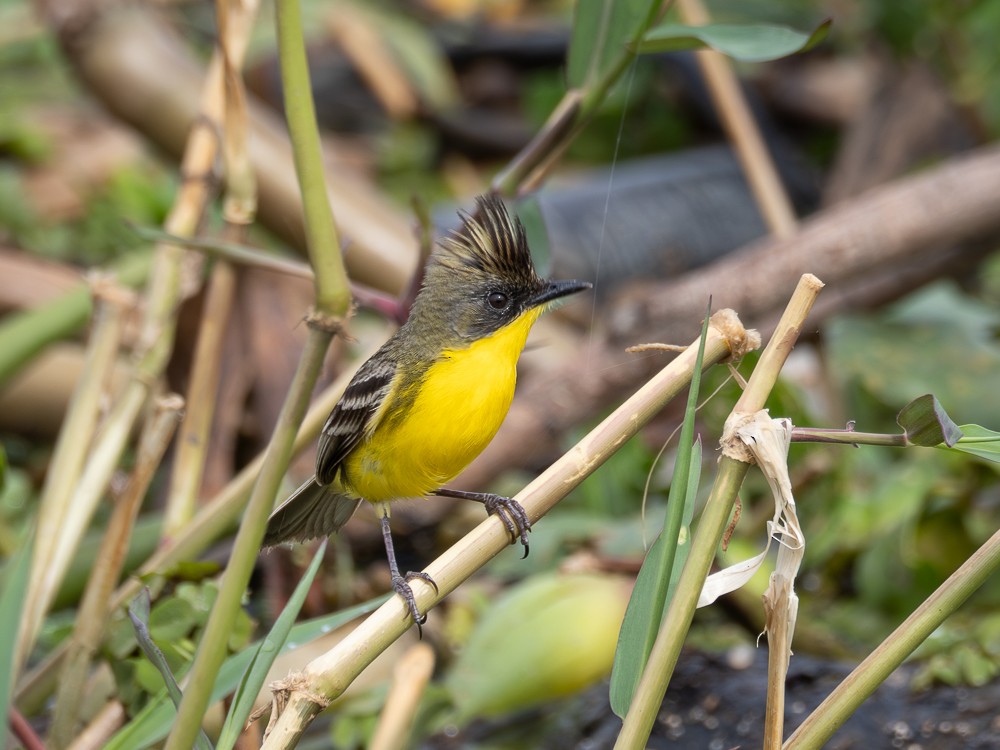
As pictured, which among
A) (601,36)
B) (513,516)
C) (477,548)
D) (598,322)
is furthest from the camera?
(598,322)

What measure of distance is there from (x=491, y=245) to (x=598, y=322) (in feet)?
8.67

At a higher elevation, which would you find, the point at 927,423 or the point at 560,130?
the point at 560,130

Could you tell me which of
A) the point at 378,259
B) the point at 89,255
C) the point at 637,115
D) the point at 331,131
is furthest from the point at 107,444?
the point at 331,131

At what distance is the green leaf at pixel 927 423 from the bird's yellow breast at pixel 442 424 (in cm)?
65

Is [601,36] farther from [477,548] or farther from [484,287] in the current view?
[477,548]

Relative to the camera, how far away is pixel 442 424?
1549mm

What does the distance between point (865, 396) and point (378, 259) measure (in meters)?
1.88

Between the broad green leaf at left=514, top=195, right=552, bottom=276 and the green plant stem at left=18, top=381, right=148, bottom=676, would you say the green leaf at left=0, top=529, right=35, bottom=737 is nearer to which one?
the green plant stem at left=18, top=381, right=148, bottom=676

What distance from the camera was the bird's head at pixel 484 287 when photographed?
1637mm

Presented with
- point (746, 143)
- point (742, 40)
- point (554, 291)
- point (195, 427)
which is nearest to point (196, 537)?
point (195, 427)

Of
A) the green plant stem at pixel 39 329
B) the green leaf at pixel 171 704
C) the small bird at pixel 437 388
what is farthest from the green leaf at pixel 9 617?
the green plant stem at pixel 39 329

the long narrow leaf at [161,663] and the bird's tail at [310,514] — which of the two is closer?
the long narrow leaf at [161,663]

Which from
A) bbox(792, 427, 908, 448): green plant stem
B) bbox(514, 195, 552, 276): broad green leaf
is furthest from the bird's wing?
bbox(792, 427, 908, 448): green plant stem

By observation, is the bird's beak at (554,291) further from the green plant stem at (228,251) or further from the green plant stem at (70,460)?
the green plant stem at (70,460)
